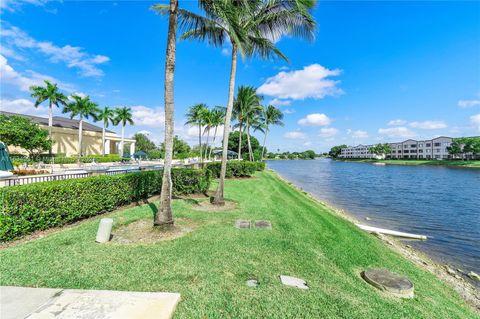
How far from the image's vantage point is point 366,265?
479cm

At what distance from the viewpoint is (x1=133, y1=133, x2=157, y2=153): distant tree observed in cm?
7372

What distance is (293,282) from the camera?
3678 millimetres

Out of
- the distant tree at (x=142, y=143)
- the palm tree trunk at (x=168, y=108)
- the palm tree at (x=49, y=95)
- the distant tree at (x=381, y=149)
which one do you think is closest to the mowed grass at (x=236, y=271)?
the palm tree trunk at (x=168, y=108)

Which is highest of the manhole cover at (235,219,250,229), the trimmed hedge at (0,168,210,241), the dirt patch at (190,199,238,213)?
the trimmed hedge at (0,168,210,241)

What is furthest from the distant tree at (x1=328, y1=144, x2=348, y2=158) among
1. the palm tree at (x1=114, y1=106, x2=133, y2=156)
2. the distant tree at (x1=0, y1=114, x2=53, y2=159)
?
the distant tree at (x1=0, y1=114, x2=53, y2=159)

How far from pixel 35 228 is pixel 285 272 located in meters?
5.75

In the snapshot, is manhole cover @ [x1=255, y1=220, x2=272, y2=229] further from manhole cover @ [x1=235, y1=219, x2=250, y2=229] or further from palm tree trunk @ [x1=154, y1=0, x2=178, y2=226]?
palm tree trunk @ [x1=154, y1=0, x2=178, y2=226]

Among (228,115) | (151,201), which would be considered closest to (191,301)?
(151,201)

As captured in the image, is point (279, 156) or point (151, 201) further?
point (279, 156)

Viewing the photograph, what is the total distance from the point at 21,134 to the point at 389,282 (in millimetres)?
31894

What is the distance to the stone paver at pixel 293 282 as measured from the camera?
3.58 m

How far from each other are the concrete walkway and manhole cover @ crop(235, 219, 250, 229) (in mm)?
3586

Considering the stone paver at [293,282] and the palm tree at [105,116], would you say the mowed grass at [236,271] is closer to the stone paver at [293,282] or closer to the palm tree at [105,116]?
the stone paver at [293,282]

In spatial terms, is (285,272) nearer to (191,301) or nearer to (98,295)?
(191,301)
